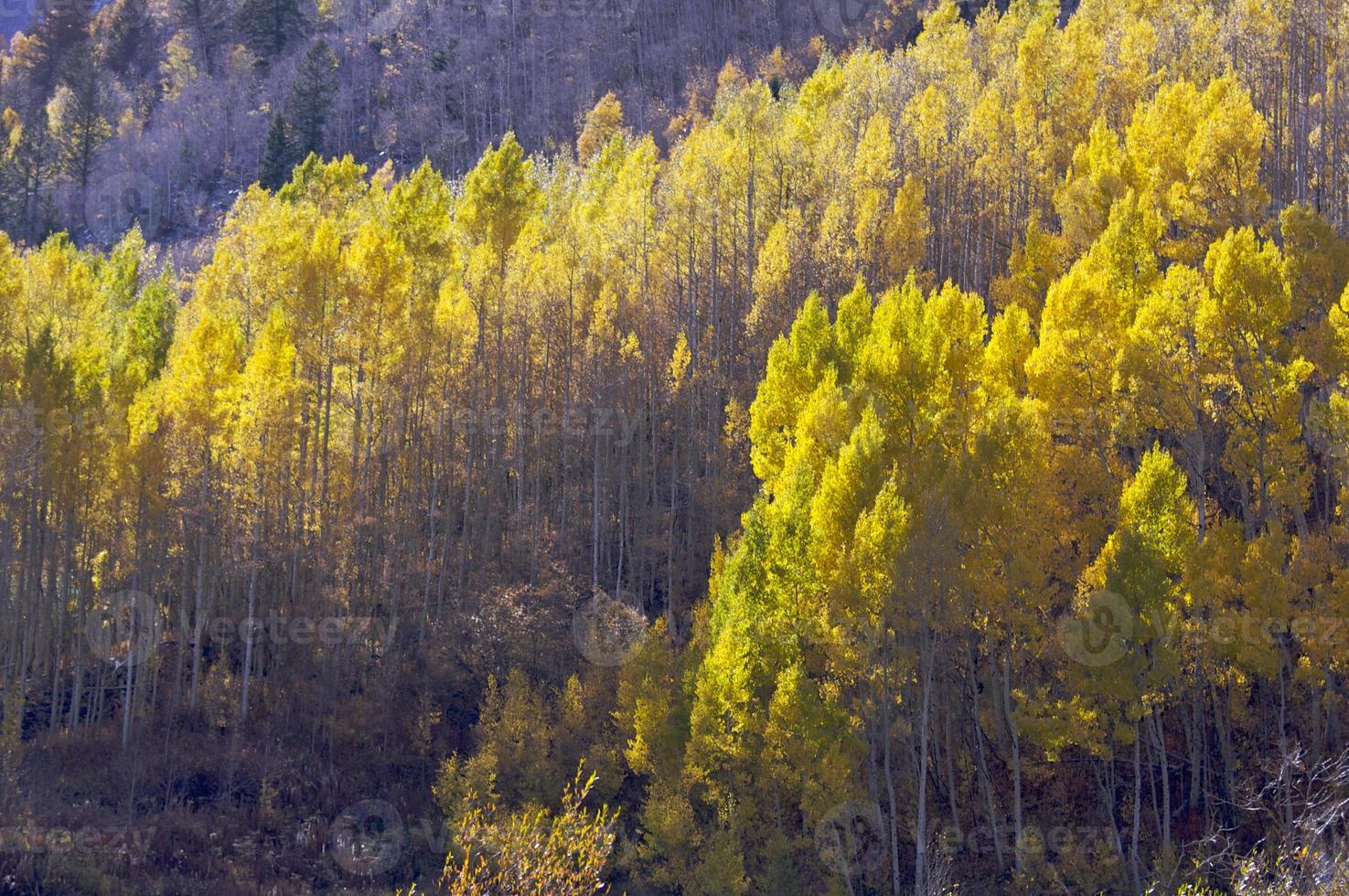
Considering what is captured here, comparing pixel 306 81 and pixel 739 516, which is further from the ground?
pixel 306 81

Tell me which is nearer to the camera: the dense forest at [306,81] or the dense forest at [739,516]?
the dense forest at [739,516]

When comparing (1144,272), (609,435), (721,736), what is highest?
(1144,272)

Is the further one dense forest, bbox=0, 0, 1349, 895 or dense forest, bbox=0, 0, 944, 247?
dense forest, bbox=0, 0, 944, 247

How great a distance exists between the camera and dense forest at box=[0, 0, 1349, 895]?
20.8m

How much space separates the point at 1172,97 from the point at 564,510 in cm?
Answer: 1973

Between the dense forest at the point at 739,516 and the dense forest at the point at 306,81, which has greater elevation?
the dense forest at the point at 306,81

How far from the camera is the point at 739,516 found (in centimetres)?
3036

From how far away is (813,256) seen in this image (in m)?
34.1

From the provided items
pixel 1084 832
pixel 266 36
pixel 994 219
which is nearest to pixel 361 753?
pixel 1084 832

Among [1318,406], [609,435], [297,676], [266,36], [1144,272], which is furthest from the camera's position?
[266,36]

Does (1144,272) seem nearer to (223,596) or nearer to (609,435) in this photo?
(609,435)

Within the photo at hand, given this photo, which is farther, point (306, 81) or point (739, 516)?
point (306, 81)

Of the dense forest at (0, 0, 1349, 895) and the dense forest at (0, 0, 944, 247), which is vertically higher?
the dense forest at (0, 0, 944, 247)

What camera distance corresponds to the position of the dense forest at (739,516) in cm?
2081
